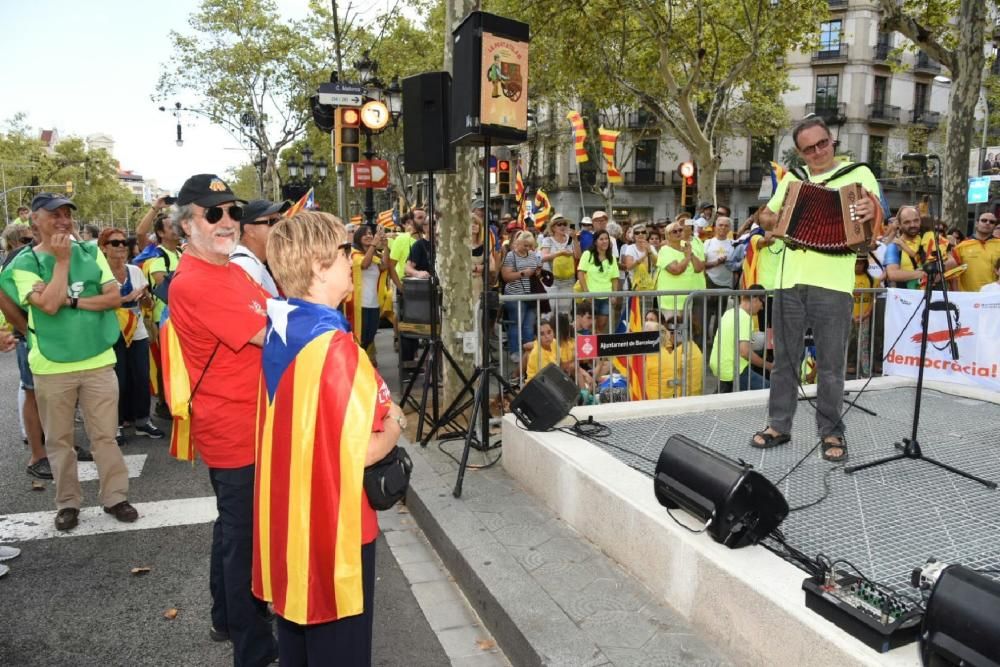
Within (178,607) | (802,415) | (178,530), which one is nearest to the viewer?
(178,607)

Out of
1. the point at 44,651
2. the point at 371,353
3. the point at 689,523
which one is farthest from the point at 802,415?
the point at 371,353

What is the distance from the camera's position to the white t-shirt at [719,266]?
10.7 meters

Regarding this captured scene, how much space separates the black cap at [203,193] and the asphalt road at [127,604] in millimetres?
2110

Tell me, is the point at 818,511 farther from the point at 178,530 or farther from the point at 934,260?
the point at 178,530

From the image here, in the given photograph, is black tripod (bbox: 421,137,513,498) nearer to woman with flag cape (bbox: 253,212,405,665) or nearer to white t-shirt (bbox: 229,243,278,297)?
white t-shirt (bbox: 229,243,278,297)

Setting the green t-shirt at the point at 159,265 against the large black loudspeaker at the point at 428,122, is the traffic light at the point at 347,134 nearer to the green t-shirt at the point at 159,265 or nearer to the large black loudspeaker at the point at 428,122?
the green t-shirt at the point at 159,265

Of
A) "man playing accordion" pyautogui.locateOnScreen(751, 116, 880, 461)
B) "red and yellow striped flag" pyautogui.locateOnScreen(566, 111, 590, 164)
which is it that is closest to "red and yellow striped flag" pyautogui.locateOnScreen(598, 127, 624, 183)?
"red and yellow striped flag" pyautogui.locateOnScreen(566, 111, 590, 164)

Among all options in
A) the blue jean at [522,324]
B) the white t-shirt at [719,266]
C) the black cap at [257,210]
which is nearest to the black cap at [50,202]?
the black cap at [257,210]

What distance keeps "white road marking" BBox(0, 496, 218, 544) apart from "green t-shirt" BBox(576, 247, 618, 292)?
Answer: 5798 mm

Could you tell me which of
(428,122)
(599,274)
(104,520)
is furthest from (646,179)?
(104,520)

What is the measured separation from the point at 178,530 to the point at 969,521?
465 centimetres

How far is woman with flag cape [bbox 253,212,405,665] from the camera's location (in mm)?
2074

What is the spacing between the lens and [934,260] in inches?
173

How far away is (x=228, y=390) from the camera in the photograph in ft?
10.2
